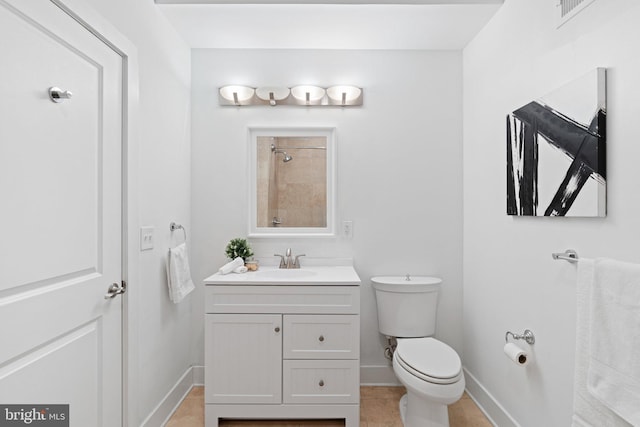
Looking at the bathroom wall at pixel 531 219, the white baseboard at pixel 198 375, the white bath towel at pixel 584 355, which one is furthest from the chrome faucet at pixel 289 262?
the white bath towel at pixel 584 355

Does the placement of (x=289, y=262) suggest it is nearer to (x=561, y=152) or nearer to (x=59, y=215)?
(x=59, y=215)

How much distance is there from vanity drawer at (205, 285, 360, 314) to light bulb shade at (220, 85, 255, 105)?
129 centimetres

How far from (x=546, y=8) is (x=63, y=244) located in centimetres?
220

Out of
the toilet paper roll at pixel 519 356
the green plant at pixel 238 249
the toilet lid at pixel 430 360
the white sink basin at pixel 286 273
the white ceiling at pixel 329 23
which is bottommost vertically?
the toilet lid at pixel 430 360

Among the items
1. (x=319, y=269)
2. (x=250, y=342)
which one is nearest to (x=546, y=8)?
(x=319, y=269)

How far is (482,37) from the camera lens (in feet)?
7.82

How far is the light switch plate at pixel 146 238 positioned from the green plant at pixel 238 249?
580 mm

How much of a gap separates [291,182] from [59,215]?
1.57m

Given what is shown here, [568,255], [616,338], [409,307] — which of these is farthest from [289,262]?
[616,338]

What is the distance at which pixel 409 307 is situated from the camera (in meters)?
2.48

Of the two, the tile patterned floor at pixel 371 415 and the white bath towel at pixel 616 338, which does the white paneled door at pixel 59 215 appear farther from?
the white bath towel at pixel 616 338

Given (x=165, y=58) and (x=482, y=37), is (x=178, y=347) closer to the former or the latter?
(x=165, y=58)

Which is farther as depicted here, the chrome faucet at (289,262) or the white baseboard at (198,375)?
the white baseboard at (198,375)

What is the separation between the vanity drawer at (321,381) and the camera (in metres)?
2.15
